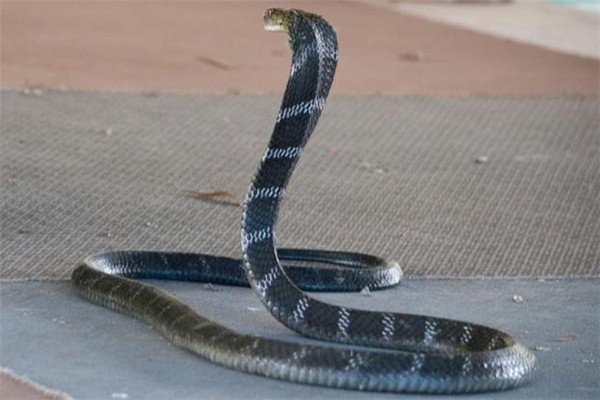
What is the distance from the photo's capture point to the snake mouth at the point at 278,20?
3523 mm

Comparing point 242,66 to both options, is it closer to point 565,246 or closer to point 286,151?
point 565,246


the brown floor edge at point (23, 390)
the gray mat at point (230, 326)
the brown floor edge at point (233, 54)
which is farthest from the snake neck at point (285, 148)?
the brown floor edge at point (233, 54)

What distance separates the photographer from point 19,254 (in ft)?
14.6

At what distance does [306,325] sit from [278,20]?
2.42 ft

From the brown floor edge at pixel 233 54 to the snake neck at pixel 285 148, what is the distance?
406 centimetres

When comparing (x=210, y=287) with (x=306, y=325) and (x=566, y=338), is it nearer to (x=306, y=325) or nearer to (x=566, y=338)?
(x=306, y=325)

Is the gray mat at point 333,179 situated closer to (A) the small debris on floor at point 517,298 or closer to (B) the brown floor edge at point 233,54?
(A) the small debris on floor at point 517,298

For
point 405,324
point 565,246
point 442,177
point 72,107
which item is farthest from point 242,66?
point 405,324

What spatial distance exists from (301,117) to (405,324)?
0.57 meters

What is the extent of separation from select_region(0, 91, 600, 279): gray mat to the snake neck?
896 millimetres

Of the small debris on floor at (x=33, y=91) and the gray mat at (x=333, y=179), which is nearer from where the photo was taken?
the gray mat at (x=333, y=179)

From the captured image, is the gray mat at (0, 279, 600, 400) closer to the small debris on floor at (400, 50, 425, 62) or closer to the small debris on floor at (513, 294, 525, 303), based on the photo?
the small debris on floor at (513, 294, 525, 303)

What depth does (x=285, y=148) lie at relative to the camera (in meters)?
3.53

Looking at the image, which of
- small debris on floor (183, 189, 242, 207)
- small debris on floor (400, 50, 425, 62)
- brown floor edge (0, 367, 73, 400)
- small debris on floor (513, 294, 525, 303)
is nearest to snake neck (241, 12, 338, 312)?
brown floor edge (0, 367, 73, 400)
